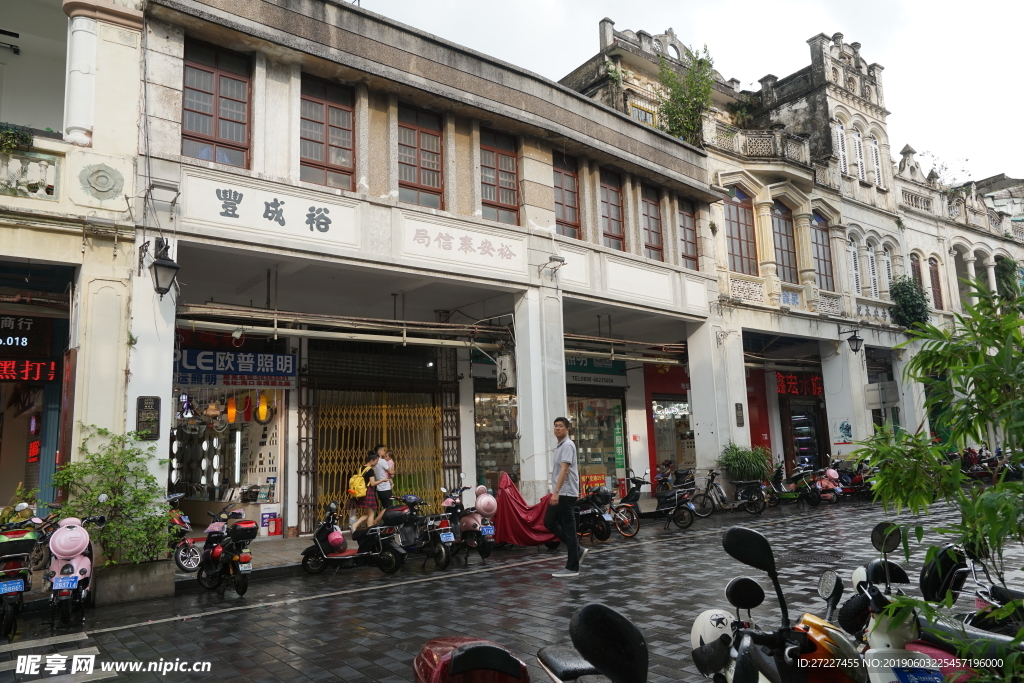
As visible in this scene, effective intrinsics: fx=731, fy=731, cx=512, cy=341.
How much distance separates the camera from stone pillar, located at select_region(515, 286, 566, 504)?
1286cm

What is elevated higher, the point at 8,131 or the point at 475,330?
the point at 8,131

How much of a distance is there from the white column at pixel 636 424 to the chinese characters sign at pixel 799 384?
4.84 meters

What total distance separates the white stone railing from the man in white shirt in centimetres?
664

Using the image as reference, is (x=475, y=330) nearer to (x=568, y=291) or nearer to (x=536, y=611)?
(x=568, y=291)

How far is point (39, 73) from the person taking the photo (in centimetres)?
1123

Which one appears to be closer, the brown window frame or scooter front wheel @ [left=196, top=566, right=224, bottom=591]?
scooter front wheel @ [left=196, top=566, right=224, bottom=591]

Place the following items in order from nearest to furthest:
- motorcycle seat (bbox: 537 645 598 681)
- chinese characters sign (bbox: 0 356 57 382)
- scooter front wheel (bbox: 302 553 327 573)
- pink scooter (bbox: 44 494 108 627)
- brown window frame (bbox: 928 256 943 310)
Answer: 1. motorcycle seat (bbox: 537 645 598 681)
2. pink scooter (bbox: 44 494 108 627)
3. scooter front wheel (bbox: 302 553 327 573)
4. chinese characters sign (bbox: 0 356 57 382)
5. brown window frame (bbox: 928 256 943 310)

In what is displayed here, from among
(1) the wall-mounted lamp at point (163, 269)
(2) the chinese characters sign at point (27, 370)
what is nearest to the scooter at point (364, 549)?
(1) the wall-mounted lamp at point (163, 269)

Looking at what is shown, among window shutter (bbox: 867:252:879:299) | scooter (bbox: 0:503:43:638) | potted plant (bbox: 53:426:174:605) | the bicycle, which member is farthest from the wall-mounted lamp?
window shutter (bbox: 867:252:879:299)

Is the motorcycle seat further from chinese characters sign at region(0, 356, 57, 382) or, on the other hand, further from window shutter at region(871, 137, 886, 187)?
window shutter at region(871, 137, 886, 187)

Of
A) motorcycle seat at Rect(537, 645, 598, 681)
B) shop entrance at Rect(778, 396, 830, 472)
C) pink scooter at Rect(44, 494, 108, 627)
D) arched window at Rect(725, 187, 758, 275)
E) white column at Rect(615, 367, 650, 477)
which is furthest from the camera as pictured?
shop entrance at Rect(778, 396, 830, 472)

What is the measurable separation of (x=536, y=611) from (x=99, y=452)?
533 cm

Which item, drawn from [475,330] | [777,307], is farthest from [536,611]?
[777,307]

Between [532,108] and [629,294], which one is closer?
[532,108]
